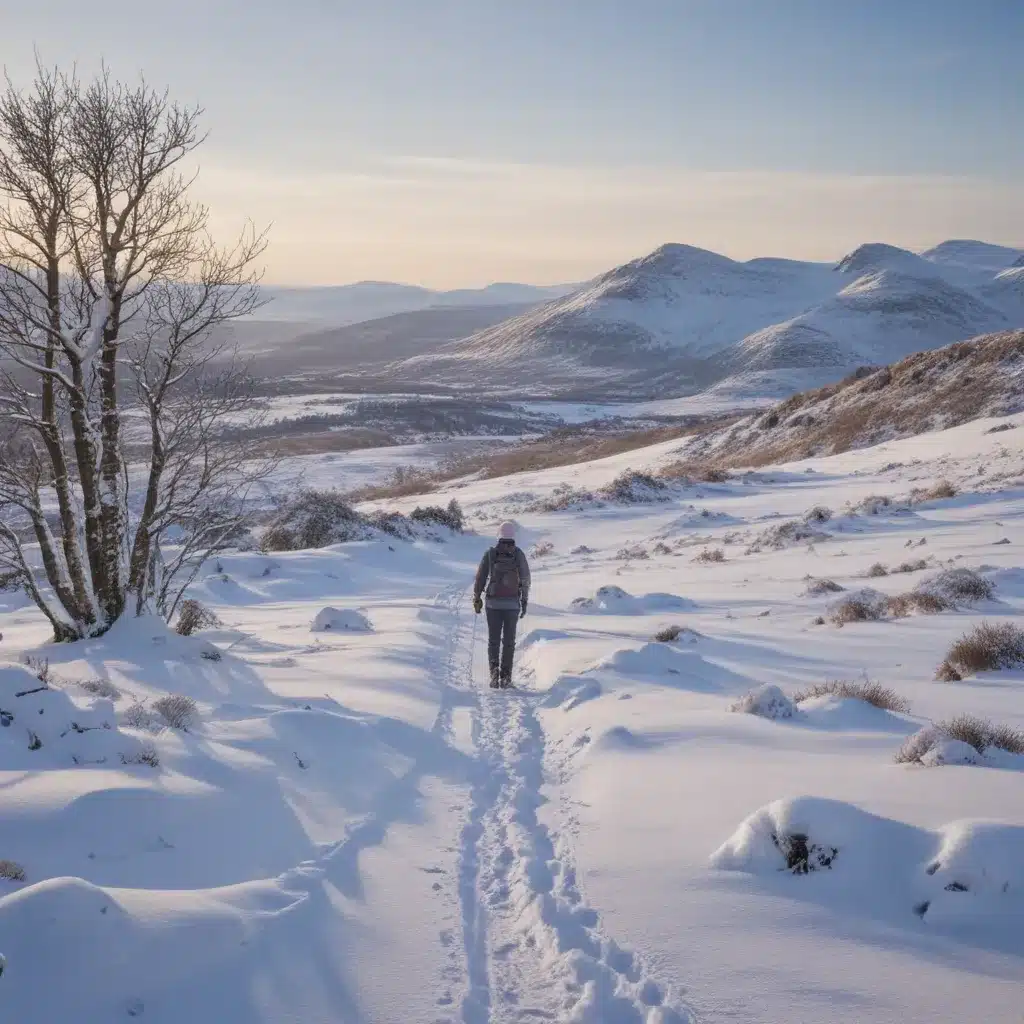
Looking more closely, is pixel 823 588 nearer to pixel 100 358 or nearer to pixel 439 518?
pixel 100 358

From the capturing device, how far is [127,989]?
2.99m

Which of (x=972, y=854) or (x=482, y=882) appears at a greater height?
(x=972, y=854)

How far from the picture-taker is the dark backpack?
966 cm

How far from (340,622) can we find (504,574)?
12.9 ft

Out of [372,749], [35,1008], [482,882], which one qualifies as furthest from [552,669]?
[35,1008]

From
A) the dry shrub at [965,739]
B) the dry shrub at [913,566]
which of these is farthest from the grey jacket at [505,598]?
the dry shrub at [913,566]

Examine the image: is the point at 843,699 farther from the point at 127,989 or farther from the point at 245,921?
the point at 127,989

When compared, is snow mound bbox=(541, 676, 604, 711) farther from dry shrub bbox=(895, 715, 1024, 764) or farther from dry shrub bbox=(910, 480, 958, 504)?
dry shrub bbox=(910, 480, 958, 504)

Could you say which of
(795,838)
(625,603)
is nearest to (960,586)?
(625,603)

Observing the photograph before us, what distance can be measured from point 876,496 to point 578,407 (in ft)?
290

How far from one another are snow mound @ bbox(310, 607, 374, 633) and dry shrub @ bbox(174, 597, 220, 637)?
5.72ft

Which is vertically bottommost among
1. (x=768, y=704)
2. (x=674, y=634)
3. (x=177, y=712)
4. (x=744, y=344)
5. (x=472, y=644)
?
(x=472, y=644)

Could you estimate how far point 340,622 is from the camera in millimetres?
12391

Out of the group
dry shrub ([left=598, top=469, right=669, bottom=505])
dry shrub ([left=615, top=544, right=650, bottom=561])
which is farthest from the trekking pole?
dry shrub ([left=598, top=469, right=669, bottom=505])
